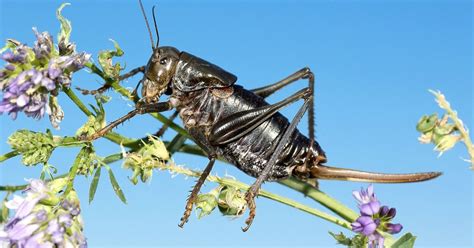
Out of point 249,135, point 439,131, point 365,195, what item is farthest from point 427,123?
point 249,135

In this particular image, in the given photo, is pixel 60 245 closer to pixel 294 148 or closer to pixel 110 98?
pixel 110 98

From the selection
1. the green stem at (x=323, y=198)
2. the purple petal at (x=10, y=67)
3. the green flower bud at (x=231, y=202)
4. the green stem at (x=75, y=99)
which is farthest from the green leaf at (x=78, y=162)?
the green stem at (x=323, y=198)

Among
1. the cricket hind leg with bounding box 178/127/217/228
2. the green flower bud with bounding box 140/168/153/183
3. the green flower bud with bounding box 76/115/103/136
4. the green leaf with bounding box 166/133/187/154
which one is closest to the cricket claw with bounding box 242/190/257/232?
the cricket hind leg with bounding box 178/127/217/228

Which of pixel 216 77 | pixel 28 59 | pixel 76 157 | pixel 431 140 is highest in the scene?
pixel 216 77

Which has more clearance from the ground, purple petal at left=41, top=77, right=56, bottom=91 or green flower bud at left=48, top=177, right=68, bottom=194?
purple petal at left=41, top=77, right=56, bottom=91

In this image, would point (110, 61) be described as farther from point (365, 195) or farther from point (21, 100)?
point (365, 195)

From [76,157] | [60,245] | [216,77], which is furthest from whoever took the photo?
[216,77]

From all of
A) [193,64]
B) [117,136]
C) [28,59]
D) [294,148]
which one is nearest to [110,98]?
[117,136]

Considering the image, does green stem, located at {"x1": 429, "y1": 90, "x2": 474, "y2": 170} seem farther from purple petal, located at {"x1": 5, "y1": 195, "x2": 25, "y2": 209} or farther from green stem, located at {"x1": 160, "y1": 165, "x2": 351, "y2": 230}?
purple petal, located at {"x1": 5, "y1": 195, "x2": 25, "y2": 209}
